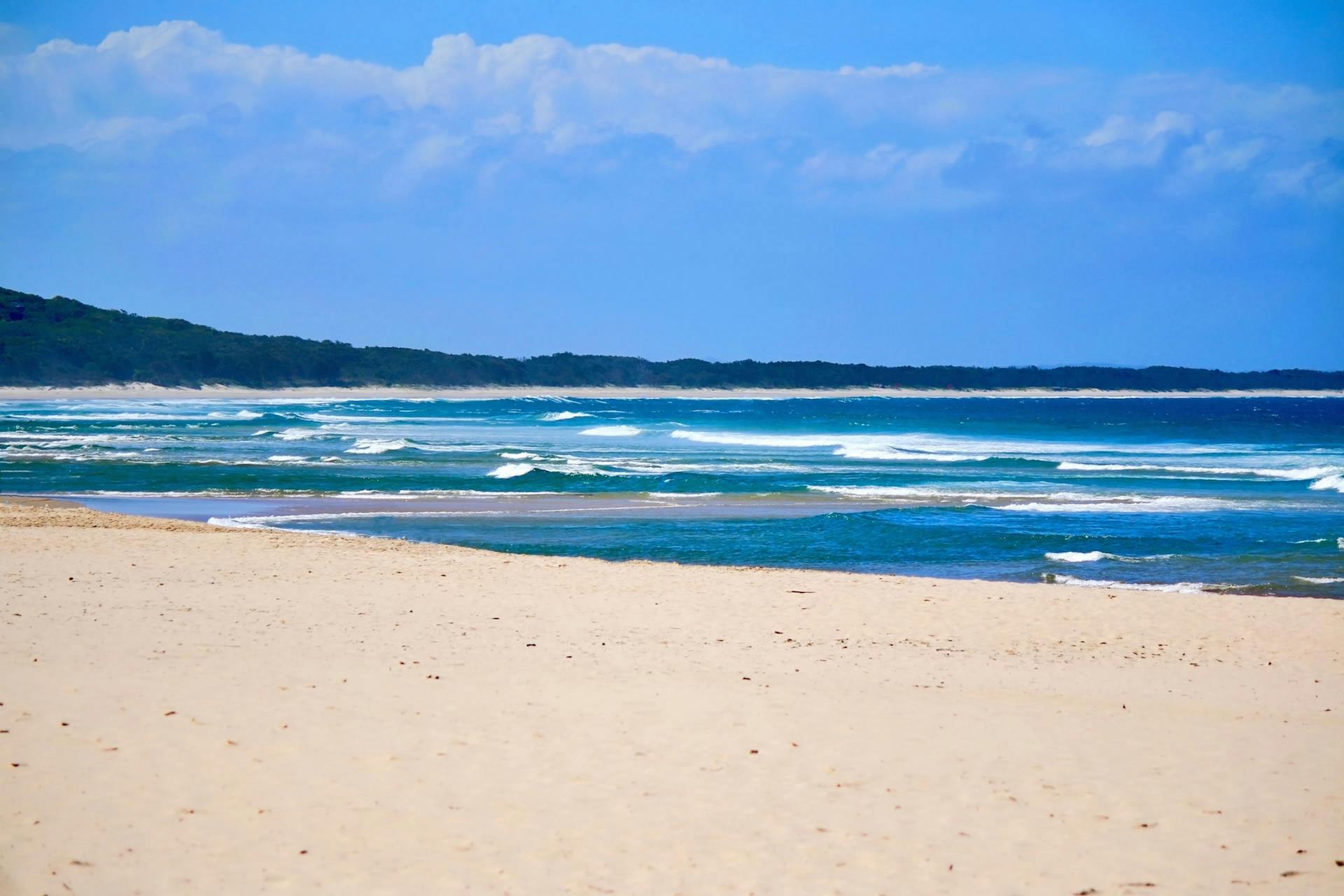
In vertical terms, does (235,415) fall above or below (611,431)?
above

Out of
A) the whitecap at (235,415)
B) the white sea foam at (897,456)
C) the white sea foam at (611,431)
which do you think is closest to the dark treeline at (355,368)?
the whitecap at (235,415)

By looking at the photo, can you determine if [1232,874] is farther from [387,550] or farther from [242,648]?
[387,550]

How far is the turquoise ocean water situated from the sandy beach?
5895mm

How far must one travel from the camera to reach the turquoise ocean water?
17.3 meters

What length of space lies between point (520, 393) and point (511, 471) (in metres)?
99.8

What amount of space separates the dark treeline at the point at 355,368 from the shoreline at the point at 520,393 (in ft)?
5.55

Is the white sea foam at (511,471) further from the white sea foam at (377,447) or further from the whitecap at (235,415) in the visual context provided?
the whitecap at (235,415)

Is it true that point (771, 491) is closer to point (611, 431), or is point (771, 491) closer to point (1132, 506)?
point (1132, 506)

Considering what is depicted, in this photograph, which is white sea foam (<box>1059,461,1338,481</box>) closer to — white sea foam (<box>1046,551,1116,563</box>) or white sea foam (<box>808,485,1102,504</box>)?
white sea foam (<box>808,485,1102,504</box>)

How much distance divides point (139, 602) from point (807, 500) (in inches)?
664

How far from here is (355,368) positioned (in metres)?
126

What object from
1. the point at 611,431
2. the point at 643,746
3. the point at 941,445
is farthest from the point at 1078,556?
the point at 611,431

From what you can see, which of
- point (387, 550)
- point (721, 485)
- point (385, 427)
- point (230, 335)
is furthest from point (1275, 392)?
point (387, 550)

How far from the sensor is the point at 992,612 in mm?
11539
